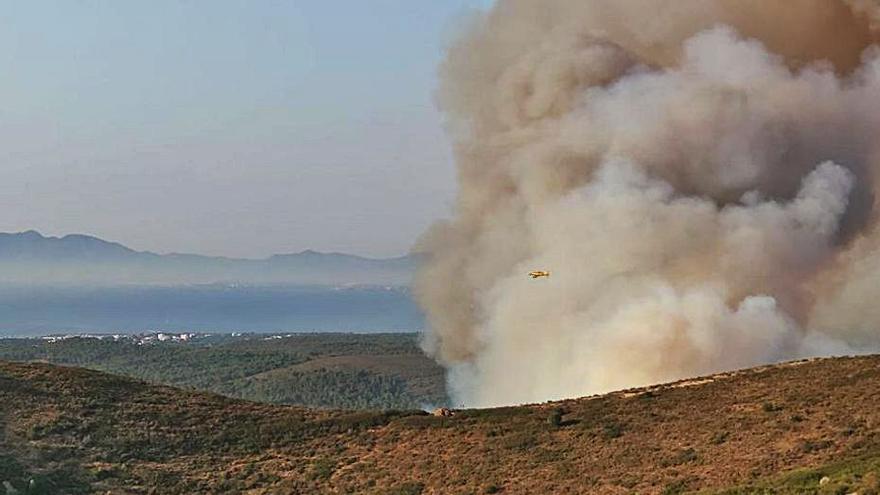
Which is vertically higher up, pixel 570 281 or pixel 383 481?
pixel 570 281

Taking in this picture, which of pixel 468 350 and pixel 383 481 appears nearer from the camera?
pixel 383 481

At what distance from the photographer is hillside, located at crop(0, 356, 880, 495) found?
31.5 m

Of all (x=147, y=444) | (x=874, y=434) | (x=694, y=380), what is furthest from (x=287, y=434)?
(x=874, y=434)

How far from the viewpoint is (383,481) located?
3525 centimetres

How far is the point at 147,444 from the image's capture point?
4000 centimetres

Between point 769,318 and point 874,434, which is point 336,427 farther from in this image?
point 769,318

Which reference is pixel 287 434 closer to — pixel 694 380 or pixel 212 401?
pixel 212 401

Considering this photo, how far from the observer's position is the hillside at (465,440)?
3147cm

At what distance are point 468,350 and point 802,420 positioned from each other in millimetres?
45034

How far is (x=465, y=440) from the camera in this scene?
131ft

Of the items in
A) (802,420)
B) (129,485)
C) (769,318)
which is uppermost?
(769,318)

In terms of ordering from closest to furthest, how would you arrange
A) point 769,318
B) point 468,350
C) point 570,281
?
point 769,318 → point 570,281 → point 468,350

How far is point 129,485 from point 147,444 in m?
4.78

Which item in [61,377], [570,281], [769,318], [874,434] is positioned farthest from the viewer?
[570,281]
